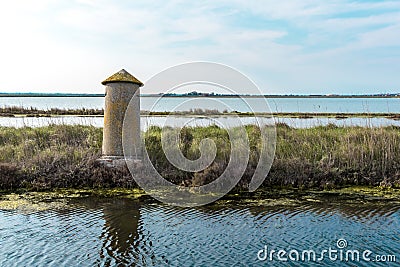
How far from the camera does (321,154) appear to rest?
11242 mm

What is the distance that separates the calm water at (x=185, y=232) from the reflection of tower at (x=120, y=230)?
1 centimetres

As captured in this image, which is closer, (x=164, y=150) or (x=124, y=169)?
(x=124, y=169)

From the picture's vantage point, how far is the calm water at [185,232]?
18.1 feet

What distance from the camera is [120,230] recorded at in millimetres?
6641

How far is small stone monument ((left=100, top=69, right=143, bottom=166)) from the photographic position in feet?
33.4

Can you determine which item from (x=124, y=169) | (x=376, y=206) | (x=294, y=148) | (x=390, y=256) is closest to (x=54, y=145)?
(x=124, y=169)

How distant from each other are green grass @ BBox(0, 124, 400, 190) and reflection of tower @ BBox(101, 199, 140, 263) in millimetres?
1659

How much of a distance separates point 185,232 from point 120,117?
178 inches

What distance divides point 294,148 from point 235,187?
281cm

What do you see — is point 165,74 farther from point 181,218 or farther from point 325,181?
point 325,181

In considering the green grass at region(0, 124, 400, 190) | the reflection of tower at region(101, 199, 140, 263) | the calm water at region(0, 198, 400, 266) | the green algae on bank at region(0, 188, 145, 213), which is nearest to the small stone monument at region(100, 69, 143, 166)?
the green grass at region(0, 124, 400, 190)

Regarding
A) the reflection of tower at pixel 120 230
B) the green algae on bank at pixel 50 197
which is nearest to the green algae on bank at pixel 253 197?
the green algae on bank at pixel 50 197

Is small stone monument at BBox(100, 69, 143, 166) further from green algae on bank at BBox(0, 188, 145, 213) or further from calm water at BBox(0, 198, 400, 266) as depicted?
calm water at BBox(0, 198, 400, 266)

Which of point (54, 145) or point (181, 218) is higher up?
point (54, 145)
